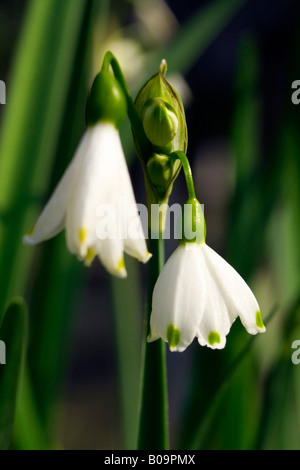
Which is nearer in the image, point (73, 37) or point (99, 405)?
point (73, 37)

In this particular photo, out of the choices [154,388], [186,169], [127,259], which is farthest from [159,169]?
[127,259]

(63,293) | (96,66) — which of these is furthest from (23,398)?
(96,66)

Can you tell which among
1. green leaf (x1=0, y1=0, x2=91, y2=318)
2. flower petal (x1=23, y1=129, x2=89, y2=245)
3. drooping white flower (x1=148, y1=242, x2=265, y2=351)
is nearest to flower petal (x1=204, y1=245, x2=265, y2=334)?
drooping white flower (x1=148, y1=242, x2=265, y2=351)

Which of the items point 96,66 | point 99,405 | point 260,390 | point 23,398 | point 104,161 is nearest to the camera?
point 104,161

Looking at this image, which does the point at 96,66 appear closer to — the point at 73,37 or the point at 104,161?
the point at 73,37

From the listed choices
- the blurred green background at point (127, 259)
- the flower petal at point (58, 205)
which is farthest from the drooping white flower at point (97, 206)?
the blurred green background at point (127, 259)

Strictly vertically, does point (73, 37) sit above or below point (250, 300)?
above
